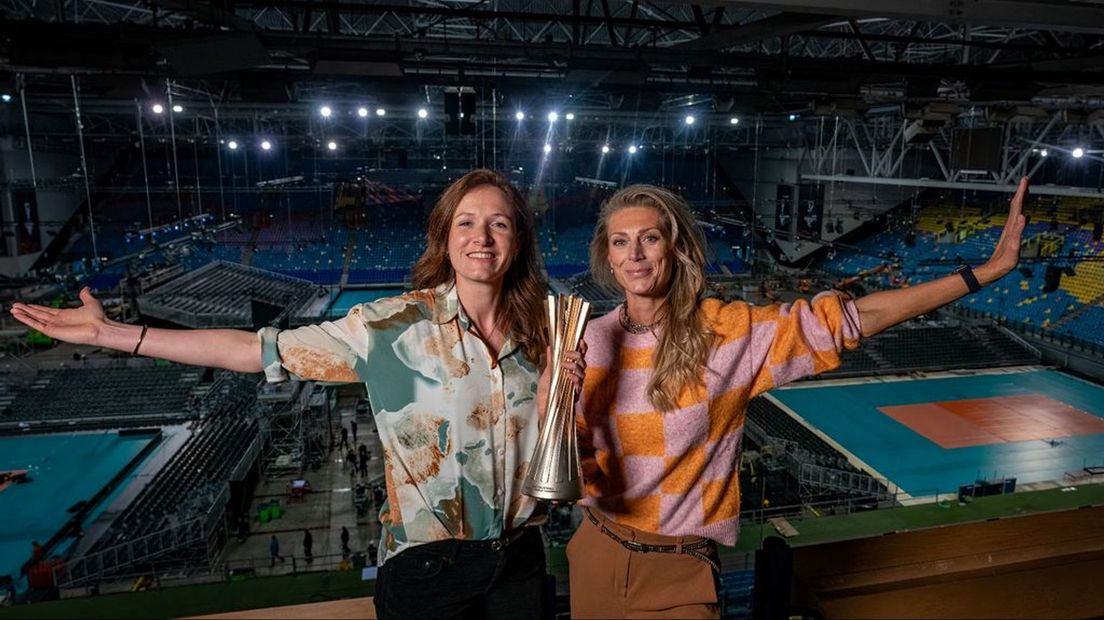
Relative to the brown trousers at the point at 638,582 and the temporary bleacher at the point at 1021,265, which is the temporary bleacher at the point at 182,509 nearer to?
the brown trousers at the point at 638,582

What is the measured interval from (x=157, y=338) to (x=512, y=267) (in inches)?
22.6

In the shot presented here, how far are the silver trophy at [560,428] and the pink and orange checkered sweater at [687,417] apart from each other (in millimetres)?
191

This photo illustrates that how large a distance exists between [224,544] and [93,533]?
1362 mm

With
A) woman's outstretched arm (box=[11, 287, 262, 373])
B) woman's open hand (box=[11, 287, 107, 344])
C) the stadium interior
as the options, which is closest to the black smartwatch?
the stadium interior

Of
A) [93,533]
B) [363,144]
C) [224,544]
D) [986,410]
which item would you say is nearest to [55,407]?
[93,533]

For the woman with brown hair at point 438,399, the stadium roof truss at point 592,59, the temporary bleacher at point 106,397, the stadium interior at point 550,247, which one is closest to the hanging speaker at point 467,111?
the stadium interior at point 550,247

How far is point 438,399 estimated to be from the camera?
1.04m

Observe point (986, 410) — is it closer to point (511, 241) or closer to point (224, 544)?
point (224, 544)

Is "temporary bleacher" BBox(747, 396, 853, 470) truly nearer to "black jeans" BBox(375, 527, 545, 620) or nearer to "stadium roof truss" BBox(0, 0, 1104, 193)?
"stadium roof truss" BBox(0, 0, 1104, 193)

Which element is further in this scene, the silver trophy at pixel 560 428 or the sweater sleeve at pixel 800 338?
the sweater sleeve at pixel 800 338

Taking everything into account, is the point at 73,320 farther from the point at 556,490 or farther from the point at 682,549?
the point at 682,549

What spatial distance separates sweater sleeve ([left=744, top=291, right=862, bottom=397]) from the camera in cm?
111

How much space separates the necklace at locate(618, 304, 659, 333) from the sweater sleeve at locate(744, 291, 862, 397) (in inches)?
6.8

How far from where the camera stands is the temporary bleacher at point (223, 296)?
11934 mm
